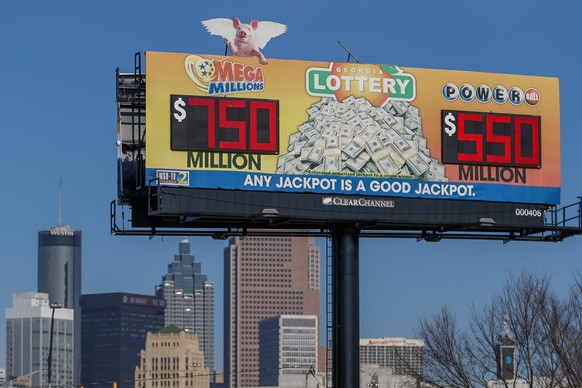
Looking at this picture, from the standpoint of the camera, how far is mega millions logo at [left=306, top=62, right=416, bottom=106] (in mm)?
50719

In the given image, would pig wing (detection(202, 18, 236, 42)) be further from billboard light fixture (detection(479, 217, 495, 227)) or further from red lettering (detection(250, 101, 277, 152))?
billboard light fixture (detection(479, 217, 495, 227))

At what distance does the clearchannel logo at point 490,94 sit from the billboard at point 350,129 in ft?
0.11

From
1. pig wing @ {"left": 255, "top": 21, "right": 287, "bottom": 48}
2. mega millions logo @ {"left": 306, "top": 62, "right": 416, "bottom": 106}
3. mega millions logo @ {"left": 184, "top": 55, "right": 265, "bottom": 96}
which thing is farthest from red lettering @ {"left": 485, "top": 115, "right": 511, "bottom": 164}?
mega millions logo @ {"left": 184, "top": 55, "right": 265, "bottom": 96}

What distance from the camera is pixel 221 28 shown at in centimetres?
5156

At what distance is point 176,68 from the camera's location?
161 ft

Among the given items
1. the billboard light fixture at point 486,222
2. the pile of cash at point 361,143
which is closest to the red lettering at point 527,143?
the billboard light fixture at point 486,222

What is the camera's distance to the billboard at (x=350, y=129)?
49.2 metres

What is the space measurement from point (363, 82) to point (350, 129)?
1639 millimetres

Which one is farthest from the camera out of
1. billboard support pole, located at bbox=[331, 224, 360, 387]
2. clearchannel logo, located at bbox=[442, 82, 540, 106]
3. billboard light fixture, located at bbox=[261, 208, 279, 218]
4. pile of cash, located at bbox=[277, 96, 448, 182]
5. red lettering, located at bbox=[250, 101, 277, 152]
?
clearchannel logo, located at bbox=[442, 82, 540, 106]

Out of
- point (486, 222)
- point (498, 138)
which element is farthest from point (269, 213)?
point (498, 138)

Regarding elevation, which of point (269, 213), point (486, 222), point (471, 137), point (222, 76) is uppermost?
point (222, 76)

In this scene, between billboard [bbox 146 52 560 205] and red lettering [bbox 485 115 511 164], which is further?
red lettering [bbox 485 115 511 164]

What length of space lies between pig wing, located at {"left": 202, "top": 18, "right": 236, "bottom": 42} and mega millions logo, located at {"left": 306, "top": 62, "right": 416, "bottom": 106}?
3041 millimetres

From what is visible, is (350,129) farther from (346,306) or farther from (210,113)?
(346,306)
